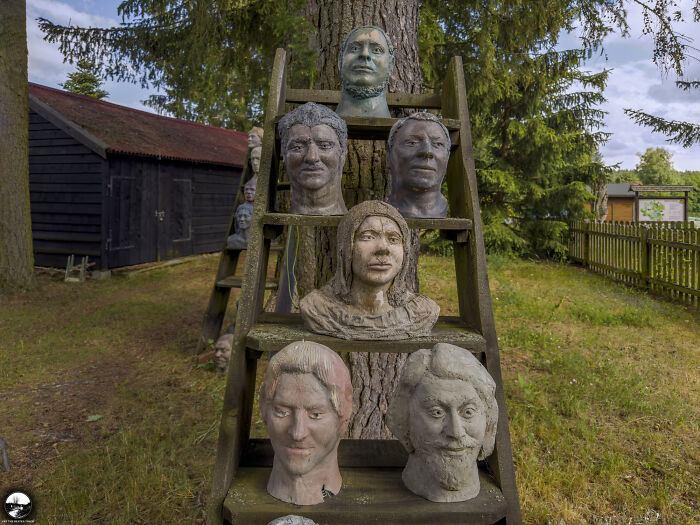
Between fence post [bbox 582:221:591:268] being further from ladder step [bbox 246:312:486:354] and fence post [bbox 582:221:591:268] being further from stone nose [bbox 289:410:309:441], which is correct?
stone nose [bbox 289:410:309:441]

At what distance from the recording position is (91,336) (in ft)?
19.1

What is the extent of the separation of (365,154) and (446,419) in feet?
5.77

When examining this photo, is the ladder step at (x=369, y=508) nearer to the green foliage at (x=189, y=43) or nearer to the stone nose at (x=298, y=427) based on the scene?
the stone nose at (x=298, y=427)

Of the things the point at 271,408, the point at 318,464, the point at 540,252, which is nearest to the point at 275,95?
the point at 271,408

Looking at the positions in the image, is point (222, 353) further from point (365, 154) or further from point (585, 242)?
point (585, 242)

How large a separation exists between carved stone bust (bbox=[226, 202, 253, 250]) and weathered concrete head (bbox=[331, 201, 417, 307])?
121 inches

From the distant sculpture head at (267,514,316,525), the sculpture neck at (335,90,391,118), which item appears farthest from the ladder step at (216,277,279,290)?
the distant sculpture head at (267,514,316,525)

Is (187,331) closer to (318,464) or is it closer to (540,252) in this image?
(318,464)

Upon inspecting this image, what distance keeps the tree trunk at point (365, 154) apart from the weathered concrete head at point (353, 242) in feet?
3.20

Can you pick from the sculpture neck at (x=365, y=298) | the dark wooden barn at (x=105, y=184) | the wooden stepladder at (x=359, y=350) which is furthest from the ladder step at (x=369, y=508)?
the dark wooden barn at (x=105, y=184)

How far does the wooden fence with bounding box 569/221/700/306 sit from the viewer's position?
7.21 metres

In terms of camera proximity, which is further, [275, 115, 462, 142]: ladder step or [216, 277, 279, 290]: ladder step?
[216, 277, 279, 290]: ladder step

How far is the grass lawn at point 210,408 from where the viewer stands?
2697 millimetres

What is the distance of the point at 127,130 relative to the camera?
412 inches
